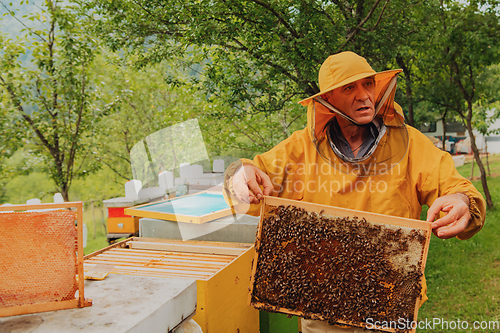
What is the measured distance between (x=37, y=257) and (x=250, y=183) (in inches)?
38.6

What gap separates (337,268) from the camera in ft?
5.64

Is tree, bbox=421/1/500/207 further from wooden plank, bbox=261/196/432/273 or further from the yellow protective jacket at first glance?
wooden plank, bbox=261/196/432/273

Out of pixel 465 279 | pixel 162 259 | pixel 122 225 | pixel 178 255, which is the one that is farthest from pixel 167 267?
pixel 465 279

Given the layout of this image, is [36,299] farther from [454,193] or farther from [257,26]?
[257,26]

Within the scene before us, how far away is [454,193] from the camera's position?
1.63 meters

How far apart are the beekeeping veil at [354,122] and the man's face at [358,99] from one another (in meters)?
0.04

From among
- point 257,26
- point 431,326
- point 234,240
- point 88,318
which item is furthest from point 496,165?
point 88,318

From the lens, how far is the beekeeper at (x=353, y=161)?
1.81m

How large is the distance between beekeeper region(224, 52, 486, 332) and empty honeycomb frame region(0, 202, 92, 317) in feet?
2.58

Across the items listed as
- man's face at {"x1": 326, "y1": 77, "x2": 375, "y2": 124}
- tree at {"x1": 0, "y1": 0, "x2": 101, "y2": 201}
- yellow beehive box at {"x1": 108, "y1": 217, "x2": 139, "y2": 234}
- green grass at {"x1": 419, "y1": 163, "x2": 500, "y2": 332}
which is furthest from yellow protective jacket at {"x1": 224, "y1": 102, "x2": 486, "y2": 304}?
tree at {"x1": 0, "y1": 0, "x2": 101, "y2": 201}

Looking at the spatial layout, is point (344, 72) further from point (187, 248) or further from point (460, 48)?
point (460, 48)

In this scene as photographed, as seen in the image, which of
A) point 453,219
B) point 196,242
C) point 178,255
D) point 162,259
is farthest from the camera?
point 196,242

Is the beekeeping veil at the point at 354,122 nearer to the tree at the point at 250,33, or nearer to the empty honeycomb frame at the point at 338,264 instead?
the empty honeycomb frame at the point at 338,264

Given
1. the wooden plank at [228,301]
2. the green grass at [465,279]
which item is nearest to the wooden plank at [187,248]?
the wooden plank at [228,301]
